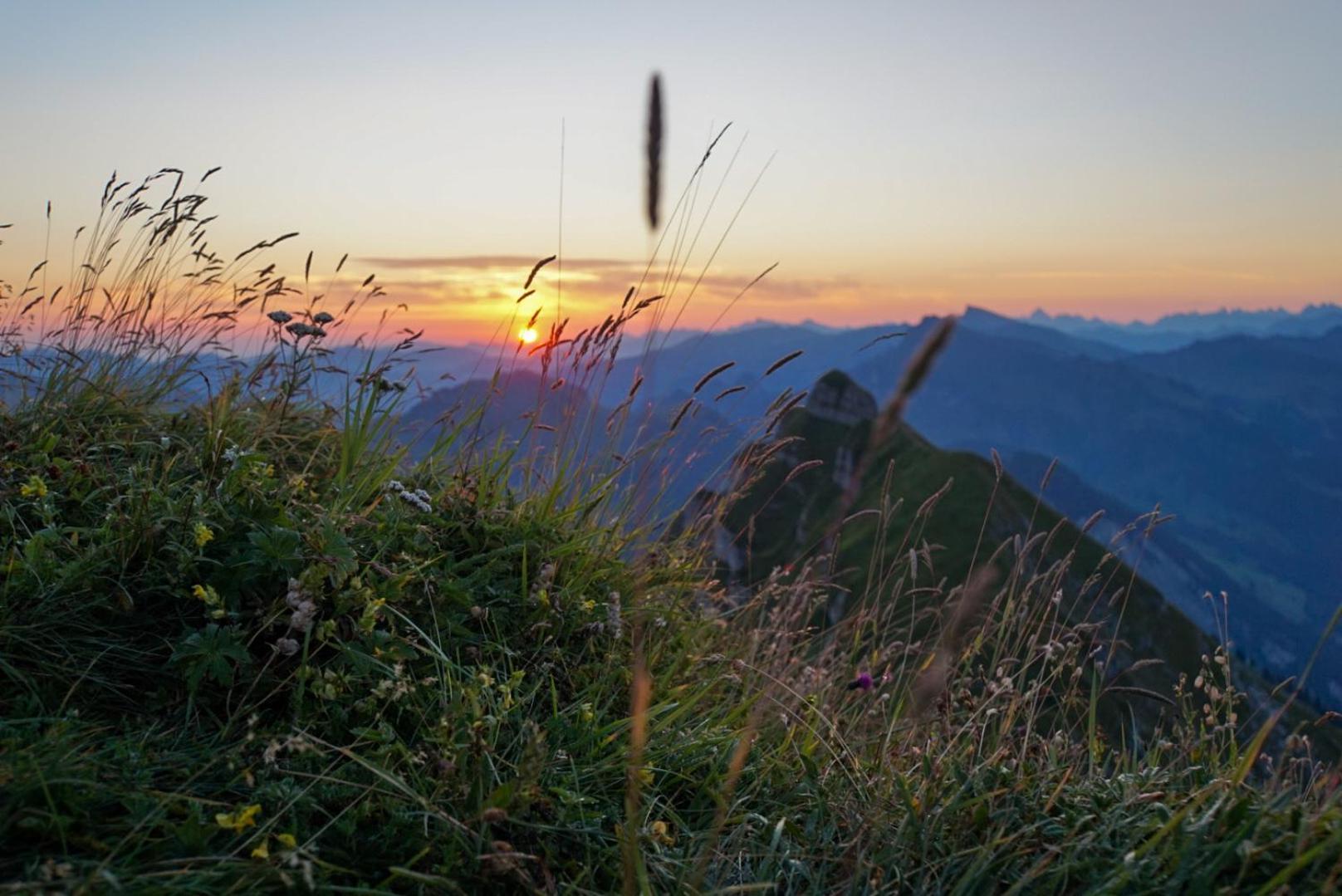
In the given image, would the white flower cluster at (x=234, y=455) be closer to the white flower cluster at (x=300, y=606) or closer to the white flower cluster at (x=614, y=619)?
the white flower cluster at (x=300, y=606)

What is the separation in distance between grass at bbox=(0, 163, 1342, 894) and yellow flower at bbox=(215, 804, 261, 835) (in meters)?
0.02

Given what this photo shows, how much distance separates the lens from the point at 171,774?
2.19 m

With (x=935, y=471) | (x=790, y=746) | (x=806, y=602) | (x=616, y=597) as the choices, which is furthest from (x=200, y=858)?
(x=935, y=471)

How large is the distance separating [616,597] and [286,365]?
257cm

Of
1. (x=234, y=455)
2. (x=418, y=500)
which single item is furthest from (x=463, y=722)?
(x=234, y=455)

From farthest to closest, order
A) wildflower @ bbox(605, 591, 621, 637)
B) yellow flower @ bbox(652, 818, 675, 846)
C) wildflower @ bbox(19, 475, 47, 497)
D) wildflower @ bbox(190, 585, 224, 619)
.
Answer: wildflower @ bbox(605, 591, 621, 637)
wildflower @ bbox(19, 475, 47, 497)
wildflower @ bbox(190, 585, 224, 619)
yellow flower @ bbox(652, 818, 675, 846)

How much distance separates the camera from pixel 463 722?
253 cm

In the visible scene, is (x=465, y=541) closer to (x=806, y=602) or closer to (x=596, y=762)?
(x=596, y=762)

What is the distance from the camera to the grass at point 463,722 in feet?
6.63

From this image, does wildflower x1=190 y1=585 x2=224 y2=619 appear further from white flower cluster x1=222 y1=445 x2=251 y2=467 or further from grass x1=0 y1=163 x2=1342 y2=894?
white flower cluster x1=222 y1=445 x2=251 y2=467

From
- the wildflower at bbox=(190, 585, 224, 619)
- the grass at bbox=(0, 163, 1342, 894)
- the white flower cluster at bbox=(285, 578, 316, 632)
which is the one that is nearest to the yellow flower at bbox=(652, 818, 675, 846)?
the grass at bbox=(0, 163, 1342, 894)

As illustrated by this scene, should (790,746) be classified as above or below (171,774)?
below

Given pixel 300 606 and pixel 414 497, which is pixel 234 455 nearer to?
pixel 414 497

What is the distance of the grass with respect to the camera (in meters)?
2.02
